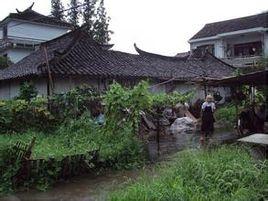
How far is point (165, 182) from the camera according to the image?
7.38 metres

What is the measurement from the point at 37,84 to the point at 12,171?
12.7 m

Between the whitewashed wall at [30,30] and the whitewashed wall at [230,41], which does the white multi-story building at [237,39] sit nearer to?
the whitewashed wall at [230,41]

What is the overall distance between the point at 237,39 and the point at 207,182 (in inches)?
1475

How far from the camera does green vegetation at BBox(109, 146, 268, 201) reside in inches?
265

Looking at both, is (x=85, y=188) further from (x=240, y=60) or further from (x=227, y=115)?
(x=240, y=60)

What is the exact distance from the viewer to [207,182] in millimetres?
7406

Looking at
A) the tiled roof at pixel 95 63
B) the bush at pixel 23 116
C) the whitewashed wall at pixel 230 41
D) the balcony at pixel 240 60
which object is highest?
the whitewashed wall at pixel 230 41

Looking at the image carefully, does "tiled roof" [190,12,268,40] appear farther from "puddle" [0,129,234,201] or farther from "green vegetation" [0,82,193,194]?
"puddle" [0,129,234,201]

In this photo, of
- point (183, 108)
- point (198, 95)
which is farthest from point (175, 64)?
point (183, 108)

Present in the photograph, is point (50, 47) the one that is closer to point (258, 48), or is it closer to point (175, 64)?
point (175, 64)

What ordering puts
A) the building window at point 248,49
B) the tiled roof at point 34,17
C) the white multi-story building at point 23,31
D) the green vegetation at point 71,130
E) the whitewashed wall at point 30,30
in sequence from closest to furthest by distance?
the green vegetation at point 71,130, the building window at point 248,49, the white multi-story building at point 23,31, the tiled roof at point 34,17, the whitewashed wall at point 30,30

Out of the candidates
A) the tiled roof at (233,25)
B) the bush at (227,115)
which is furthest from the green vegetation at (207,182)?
the tiled roof at (233,25)

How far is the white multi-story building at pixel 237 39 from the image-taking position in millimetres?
40250

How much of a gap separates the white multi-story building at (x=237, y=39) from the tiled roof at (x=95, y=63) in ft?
35.4
